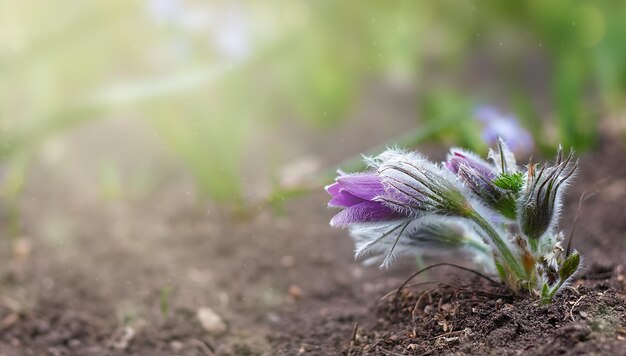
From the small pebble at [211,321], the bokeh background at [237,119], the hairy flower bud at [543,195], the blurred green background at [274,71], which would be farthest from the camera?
the blurred green background at [274,71]

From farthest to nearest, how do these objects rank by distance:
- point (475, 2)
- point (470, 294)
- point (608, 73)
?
point (475, 2), point (608, 73), point (470, 294)

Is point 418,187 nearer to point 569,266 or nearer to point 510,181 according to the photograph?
point 510,181

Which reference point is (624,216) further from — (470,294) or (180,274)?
(180,274)

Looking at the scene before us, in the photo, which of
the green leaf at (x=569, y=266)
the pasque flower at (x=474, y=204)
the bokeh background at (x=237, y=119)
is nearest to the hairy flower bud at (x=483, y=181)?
the pasque flower at (x=474, y=204)

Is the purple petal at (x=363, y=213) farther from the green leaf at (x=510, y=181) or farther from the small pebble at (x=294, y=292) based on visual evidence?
the small pebble at (x=294, y=292)

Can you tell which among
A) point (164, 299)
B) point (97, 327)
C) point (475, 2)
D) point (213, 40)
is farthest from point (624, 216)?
point (475, 2)

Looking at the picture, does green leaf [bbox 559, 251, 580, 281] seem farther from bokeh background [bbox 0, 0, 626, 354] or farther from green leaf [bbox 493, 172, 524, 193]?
bokeh background [bbox 0, 0, 626, 354]
